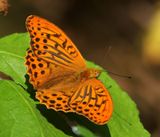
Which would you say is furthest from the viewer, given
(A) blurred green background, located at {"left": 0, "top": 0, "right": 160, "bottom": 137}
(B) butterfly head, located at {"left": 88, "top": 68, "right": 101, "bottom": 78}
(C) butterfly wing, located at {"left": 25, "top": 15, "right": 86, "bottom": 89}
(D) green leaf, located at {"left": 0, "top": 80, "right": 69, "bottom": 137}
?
(A) blurred green background, located at {"left": 0, "top": 0, "right": 160, "bottom": 137}

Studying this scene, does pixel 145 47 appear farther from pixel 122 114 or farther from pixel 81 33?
pixel 122 114

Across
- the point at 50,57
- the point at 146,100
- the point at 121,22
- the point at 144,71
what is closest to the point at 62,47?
the point at 50,57

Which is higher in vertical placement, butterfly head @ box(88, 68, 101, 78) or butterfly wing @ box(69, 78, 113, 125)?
butterfly wing @ box(69, 78, 113, 125)

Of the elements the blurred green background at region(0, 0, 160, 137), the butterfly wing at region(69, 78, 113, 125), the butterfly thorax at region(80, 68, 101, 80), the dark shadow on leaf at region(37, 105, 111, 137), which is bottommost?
the blurred green background at region(0, 0, 160, 137)

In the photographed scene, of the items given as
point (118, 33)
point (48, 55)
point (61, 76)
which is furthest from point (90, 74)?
point (118, 33)

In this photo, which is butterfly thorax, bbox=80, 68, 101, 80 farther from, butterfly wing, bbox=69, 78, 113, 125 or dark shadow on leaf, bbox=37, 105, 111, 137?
dark shadow on leaf, bbox=37, 105, 111, 137

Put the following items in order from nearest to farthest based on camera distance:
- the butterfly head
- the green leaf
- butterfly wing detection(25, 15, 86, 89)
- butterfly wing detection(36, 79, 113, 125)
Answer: the green leaf < butterfly wing detection(36, 79, 113, 125) < butterfly wing detection(25, 15, 86, 89) < the butterfly head

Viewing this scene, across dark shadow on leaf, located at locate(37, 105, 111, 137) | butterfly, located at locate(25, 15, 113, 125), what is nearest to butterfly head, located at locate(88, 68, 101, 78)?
butterfly, located at locate(25, 15, 113, 125)

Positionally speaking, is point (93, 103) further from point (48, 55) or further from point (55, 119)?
point (48, 55)
